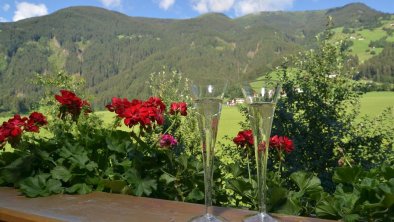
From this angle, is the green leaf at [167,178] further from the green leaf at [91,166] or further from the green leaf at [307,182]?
the green leaf at [307,182]

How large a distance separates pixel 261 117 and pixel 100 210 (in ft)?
1.64

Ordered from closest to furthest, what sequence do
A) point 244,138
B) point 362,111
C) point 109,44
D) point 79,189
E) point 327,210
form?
1. point 327,210
2. point 79,189
3. point 244,138
4. point 362,111
5. point 109,44

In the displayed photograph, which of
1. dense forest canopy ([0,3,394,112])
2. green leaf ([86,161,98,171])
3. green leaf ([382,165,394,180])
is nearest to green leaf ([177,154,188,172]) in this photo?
green leaf ([86,161,98,171])

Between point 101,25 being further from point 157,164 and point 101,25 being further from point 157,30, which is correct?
point 157,164

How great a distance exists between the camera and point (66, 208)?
119 centimetres

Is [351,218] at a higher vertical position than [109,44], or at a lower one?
lower

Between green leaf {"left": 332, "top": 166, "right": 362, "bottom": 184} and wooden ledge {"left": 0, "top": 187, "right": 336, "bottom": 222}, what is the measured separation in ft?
0.79

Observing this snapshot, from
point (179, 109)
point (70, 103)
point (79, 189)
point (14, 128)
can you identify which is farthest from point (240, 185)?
point (14, 128)

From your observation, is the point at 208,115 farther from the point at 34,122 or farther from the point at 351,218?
the point at 34,122

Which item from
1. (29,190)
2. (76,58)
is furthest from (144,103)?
(76,58)

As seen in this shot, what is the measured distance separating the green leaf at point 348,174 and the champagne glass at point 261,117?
33cm

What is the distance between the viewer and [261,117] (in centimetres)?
95

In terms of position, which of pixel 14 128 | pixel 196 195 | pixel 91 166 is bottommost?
pixel 196 195

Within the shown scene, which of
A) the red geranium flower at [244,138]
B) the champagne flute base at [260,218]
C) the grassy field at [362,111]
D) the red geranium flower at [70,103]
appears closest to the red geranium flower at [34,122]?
the red geranium flower at [70,103]
